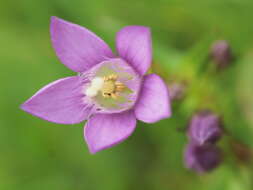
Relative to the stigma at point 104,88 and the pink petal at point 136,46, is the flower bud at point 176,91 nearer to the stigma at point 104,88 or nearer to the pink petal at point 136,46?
the stigma at point 104,88

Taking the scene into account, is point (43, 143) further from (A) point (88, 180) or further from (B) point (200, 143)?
(B) point (200, 143)

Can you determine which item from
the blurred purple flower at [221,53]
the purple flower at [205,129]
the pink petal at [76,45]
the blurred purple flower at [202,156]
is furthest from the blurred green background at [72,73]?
the pink petal at [76,45]

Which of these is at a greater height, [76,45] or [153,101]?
[76,45]

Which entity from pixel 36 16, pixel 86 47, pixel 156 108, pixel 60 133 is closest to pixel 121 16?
pixel 36 16

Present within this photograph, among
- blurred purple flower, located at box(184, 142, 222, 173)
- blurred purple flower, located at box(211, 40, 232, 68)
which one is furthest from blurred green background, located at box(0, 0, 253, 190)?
blurred purple flower, located at box(184, 142, 222, 173)

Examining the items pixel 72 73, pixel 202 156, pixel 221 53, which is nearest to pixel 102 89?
pixel 202 156

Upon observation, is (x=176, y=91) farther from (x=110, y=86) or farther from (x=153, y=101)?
(x=153, y=101)

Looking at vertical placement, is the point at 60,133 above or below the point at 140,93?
below
